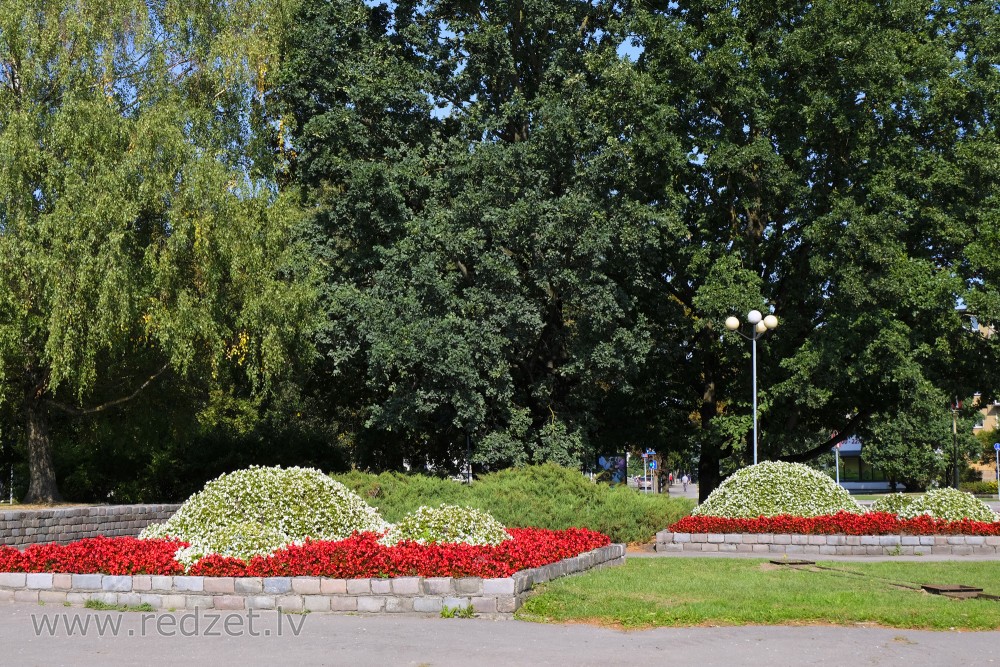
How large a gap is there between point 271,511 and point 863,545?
33.5ft

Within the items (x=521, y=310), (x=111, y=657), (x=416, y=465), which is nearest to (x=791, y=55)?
(x=521, y=310)

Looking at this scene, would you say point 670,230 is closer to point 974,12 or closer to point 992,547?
point 974,12

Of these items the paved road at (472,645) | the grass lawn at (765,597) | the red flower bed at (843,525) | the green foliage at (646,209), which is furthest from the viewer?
the green foliage at (646,209)

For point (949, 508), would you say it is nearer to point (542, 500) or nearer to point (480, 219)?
point (542, 500)

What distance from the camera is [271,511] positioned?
1407cm

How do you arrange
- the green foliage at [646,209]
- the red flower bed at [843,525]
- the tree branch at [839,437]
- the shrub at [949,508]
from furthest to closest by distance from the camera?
1. the tree branch at [839,437]
2. the green foliage at [646,209]
3. the shrub at [949,508]
4. the red flower bed at [843,525]

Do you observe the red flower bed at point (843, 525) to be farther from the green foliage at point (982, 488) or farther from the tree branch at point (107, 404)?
the green foliage at point (982, 488)

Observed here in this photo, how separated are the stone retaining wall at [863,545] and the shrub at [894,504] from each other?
2.33 meters

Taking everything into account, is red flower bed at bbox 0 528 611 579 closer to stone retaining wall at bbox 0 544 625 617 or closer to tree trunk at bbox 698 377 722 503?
stone retaining wall at bbox 0 544 625 617

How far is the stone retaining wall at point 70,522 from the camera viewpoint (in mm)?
20203

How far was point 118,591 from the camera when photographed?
11539 millimetres

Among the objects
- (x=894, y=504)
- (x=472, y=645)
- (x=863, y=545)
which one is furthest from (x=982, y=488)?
(x=472, y=645)

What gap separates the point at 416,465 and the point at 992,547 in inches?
725

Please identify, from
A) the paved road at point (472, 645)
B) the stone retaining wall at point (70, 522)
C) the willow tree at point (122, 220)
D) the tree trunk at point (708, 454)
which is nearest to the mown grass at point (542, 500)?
the stone retaining wall at point (70, 522)
